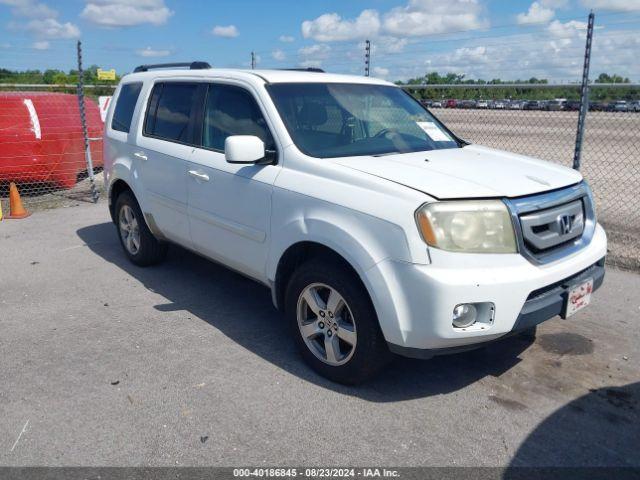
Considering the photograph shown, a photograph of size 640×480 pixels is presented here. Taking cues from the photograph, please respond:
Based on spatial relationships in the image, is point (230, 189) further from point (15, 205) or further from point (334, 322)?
point (15, 205)

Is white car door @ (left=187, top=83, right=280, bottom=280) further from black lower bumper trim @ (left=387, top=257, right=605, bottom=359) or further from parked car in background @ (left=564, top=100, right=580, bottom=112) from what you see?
parked car in background @ (left=564, top=100, right=580, bottom=112)

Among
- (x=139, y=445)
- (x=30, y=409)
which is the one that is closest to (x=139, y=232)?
(x=30, y=409)

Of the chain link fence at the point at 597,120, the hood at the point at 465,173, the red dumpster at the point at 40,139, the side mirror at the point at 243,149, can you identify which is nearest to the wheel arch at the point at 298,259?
the hood at the point at 465,173

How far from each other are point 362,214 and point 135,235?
340 cm

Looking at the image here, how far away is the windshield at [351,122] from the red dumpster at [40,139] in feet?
23.2

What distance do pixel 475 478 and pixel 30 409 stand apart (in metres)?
2.51

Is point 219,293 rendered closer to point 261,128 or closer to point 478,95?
point 261,128

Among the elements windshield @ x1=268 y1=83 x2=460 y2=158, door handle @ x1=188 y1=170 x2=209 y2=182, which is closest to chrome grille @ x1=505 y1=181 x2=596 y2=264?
windshield @ x1=268 y1=83 x2=460 y2=158

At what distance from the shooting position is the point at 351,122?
432 centimetres

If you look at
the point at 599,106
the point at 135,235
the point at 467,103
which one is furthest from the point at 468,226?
the point at 467,103

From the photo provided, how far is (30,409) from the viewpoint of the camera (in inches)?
136

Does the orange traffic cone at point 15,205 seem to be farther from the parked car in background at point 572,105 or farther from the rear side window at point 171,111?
the parked car in background at point 572,105

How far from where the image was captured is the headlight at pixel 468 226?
3.12 metres

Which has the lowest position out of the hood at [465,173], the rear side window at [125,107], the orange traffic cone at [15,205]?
the orange traffic cone at [15,205]
